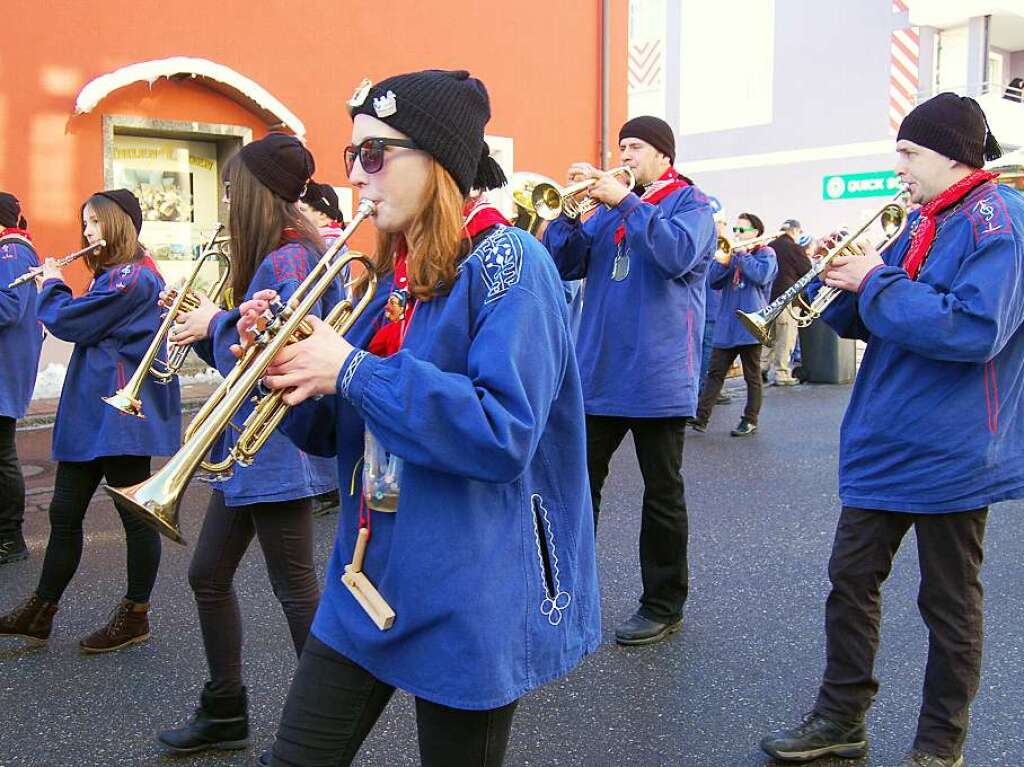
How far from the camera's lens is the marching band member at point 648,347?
4066 mm

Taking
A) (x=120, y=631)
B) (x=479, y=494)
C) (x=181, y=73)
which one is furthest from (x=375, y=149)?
(x=181, y=73)

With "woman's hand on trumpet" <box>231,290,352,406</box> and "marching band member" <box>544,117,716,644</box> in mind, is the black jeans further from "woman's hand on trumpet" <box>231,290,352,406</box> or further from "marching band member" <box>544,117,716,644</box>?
"marching band member" <box>544,117,716,644</box>

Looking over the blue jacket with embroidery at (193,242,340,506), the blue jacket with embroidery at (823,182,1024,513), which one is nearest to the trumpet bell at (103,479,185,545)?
the blue jacket with embroidery at (193,242,340,506)

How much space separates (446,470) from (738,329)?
25.3ft

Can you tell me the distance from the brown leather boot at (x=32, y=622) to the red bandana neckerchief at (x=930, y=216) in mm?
3383

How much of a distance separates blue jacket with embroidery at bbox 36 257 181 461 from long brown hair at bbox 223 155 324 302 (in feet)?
3.02

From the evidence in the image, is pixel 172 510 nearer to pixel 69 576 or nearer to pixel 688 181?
pixel 69 576

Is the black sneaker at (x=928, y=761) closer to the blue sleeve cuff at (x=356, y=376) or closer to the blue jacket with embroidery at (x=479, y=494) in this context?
the blue jacket with embroidery at (x=479, y=494)

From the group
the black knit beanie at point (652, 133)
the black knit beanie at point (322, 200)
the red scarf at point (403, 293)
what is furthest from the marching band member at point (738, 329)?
the red scarf at point (403, 293)

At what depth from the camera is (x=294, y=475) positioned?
305 cm

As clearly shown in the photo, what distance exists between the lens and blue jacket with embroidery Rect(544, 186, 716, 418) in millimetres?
4016

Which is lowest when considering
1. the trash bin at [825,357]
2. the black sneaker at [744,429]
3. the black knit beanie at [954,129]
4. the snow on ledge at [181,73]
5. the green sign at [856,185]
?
the black sneaker at [744,429]

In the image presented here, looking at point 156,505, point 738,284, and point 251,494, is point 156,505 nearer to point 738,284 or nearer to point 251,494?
point 251,494

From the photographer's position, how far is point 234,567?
10.4 feet
